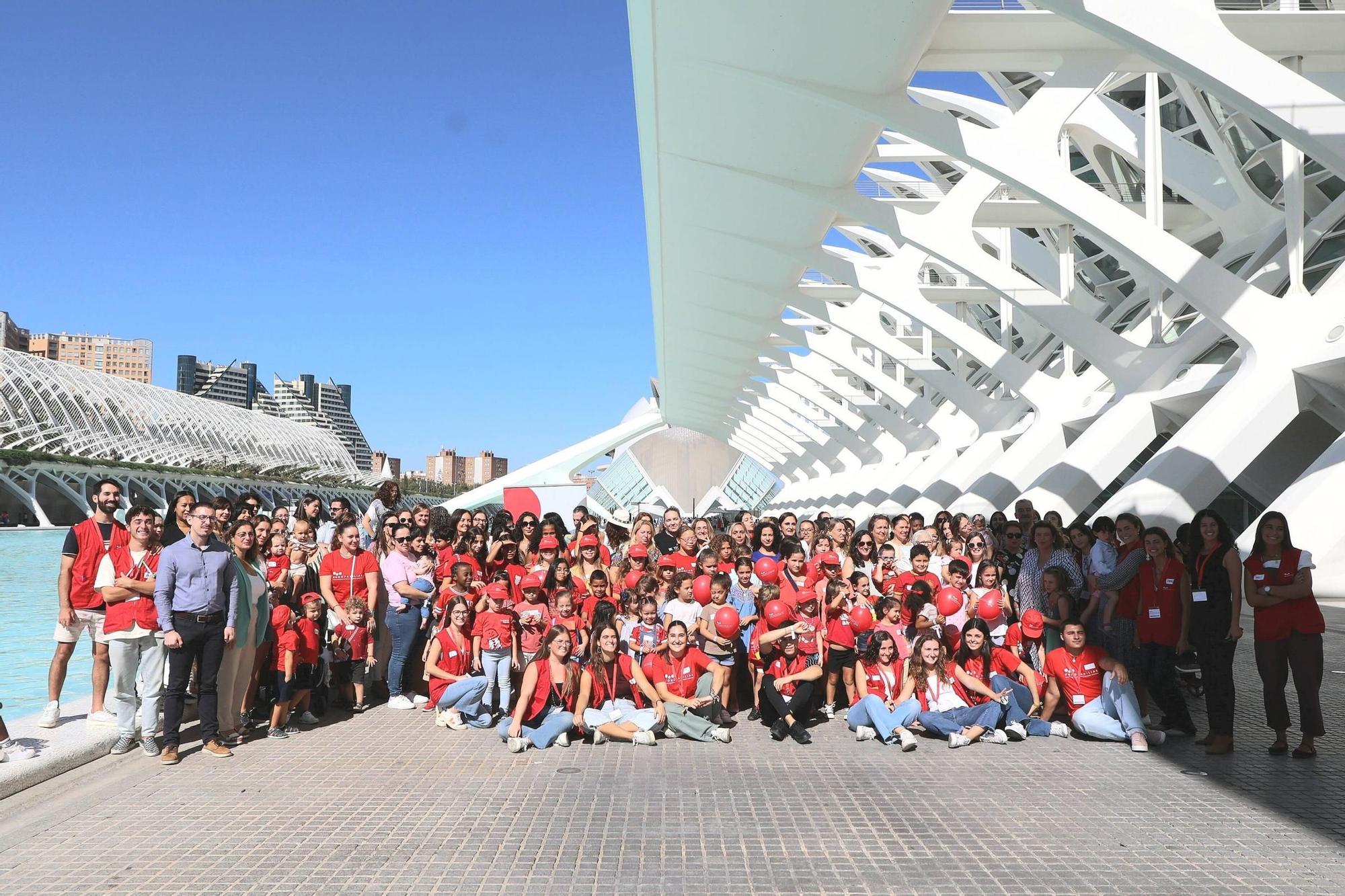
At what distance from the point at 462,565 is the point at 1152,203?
837cm

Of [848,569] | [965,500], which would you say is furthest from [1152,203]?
[848,569]

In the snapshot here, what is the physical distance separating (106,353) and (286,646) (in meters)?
209

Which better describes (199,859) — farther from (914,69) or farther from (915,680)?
(914,69)

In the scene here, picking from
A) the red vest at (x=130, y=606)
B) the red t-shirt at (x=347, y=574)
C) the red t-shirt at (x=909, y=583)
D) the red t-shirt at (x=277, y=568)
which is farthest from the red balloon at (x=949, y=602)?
the red vest at (x=130, y=606)

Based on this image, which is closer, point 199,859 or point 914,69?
point 199,859

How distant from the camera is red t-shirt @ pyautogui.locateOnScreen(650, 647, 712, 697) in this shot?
6.21 metres

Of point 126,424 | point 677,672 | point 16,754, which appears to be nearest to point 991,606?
point 677,672

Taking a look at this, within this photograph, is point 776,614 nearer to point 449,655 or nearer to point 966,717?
point 966,717

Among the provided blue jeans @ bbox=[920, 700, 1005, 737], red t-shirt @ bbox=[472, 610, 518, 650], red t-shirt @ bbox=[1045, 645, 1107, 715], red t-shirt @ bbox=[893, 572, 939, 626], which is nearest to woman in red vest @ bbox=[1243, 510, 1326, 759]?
red t-shirt @ bbox=[1045, 645, 1107, 715]

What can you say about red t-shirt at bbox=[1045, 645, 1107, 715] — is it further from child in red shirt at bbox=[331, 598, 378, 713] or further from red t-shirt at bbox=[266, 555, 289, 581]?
red t-shirt at bbox=[266, 555, 289, 581]

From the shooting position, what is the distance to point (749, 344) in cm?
2402

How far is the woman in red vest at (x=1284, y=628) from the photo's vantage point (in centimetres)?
512

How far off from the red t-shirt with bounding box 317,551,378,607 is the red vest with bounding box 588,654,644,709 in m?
1.83

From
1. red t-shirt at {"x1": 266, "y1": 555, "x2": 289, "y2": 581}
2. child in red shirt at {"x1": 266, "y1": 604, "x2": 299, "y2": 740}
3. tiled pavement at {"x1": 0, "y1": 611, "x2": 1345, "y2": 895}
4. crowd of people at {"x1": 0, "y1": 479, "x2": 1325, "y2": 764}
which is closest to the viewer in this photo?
tiled pavement at {"x1": 0, "y1": 611, "x2": 1345, "y2": 895}
